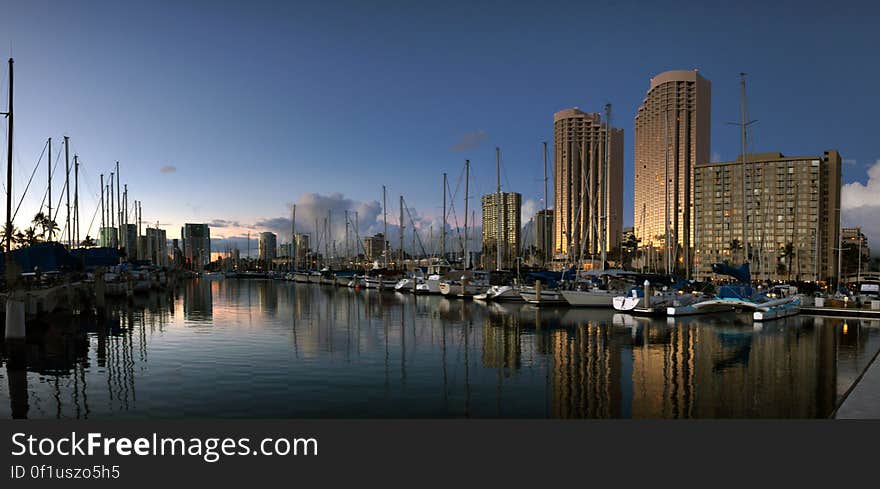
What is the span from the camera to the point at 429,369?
2220cm

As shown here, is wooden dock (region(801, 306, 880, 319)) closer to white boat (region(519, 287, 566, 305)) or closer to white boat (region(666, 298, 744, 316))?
white boat (region(666, 298, 744, 316))

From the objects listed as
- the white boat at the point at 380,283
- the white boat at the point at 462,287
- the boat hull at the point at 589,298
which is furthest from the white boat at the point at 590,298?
the white boat at the point at 380,283

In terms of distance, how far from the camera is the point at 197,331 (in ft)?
117

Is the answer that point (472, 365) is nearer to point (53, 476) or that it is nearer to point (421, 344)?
point (421, 344)

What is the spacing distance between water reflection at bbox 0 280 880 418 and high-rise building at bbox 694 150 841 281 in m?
152

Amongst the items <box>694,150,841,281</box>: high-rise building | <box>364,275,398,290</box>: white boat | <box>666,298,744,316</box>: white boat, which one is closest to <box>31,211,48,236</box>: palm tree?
<box>364,275,398,290</box>: white boat

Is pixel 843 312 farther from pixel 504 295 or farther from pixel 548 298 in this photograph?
pixel 504 295

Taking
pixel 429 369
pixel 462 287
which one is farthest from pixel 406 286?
pixel 429 369

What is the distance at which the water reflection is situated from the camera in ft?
52.3

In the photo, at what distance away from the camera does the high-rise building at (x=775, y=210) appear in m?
173

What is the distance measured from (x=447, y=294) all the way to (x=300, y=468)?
208 ft

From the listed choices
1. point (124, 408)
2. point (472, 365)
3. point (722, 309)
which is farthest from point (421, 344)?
point (722, 309)

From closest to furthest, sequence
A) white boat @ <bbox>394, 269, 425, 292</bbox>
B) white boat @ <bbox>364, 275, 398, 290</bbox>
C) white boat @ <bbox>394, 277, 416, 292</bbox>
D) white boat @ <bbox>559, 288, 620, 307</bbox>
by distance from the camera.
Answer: white boat @ <bbox>559, 288, 620, 307</bbox>, white boat @ <bbox>394, 269, 425, 292</bbox>, white boat @ <bbox>394, 277, 416, 292</bbox>, white boat @ <bbox>364, 275, 398, 290</bbox>

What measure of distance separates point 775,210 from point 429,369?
195272 millimetres
